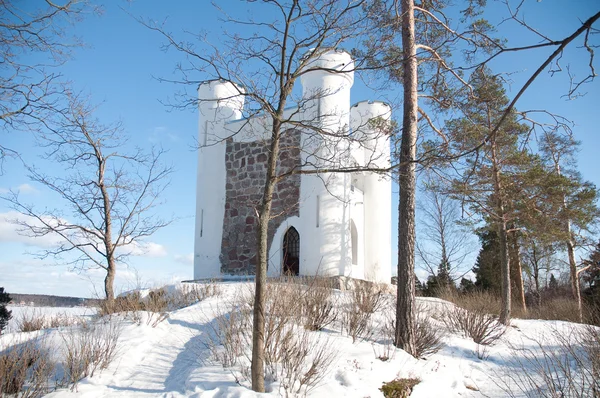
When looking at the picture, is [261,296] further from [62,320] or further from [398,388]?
[62,320]

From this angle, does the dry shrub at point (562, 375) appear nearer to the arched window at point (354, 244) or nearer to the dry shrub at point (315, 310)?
the dry shrub at point (315, 310)

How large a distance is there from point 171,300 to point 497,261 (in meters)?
17.1

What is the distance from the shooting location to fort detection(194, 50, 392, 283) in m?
12.2

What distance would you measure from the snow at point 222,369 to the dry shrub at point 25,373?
0.20 m

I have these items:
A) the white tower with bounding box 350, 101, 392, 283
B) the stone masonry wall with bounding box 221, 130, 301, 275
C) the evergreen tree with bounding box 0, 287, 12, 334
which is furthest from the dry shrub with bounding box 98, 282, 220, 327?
the white tower with bounding box 350, 101, 392, 283

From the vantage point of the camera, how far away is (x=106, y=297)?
31.8 ft

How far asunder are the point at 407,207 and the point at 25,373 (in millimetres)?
5819

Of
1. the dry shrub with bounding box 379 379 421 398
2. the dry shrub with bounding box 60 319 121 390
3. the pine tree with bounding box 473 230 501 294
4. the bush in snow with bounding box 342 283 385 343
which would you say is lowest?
the dry shrub with bounding box 379 379 421 398

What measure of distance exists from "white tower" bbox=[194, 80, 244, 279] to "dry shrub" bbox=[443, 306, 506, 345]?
727 cm

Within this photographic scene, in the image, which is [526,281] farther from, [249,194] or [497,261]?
[249,194]

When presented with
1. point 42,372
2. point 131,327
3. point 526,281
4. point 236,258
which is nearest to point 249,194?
point 236,258

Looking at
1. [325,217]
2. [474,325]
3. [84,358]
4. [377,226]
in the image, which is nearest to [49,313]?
[84,358]

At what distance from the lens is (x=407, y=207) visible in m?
7.50

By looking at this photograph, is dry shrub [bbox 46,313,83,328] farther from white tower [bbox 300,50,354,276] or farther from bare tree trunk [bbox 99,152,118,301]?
white tower [bbox 300,50,354,276]
